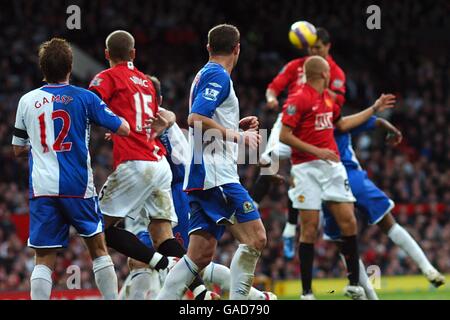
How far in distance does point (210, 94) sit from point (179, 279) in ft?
4.69

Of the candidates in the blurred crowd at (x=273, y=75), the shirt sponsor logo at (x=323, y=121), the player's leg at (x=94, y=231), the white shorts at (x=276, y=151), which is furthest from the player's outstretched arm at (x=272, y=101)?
the blurred crowd at (x=273, y=75)

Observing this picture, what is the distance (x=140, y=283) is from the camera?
8.13m

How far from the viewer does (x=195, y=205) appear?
287 inches

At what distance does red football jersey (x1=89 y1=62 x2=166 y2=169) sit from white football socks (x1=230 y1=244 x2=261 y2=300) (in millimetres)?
1389

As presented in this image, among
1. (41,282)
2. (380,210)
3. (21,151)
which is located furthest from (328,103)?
(41,282)

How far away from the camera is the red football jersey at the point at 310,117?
9.56 m

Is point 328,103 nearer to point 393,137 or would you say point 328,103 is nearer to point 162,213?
point 393,137

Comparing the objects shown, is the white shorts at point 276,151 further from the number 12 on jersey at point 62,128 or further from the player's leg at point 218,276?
the number 12 on jersey at point 62,128

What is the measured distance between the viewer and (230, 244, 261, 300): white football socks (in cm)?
734

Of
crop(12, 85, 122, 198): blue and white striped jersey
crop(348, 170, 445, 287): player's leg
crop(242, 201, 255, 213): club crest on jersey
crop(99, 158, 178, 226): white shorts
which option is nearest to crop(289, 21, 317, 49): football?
crop(348, 170, 445, 287): player's leg

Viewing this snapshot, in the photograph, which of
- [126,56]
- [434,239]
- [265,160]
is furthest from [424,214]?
[126,56]

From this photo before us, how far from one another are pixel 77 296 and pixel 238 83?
1329 centimetres

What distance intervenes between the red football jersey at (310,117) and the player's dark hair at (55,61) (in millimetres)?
2983
